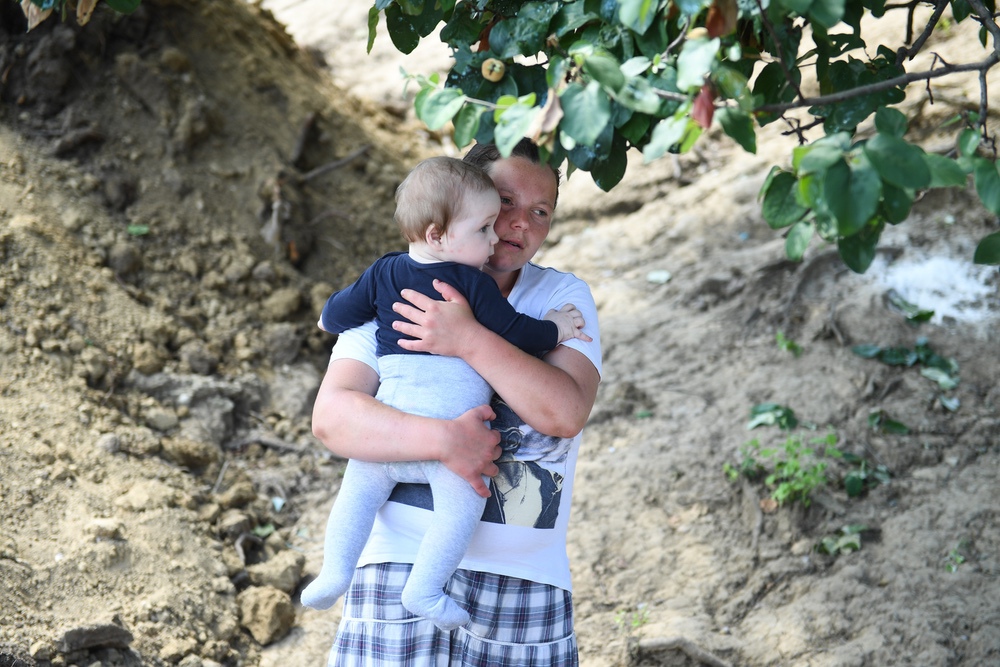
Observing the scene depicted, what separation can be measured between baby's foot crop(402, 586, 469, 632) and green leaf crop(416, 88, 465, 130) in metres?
0.99

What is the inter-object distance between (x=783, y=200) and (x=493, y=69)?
645mm

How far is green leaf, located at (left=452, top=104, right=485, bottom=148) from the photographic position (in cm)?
155

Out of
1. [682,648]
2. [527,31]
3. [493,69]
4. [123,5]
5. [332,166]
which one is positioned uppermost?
[332,166]

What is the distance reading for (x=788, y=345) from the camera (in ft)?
14.4

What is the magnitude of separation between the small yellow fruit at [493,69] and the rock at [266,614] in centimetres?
230

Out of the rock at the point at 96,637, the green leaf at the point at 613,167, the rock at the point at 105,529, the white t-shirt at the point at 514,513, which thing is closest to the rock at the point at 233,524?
the rock at the point at 105,529

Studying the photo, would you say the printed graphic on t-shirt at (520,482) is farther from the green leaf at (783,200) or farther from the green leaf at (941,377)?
the green leaf at (941,377)

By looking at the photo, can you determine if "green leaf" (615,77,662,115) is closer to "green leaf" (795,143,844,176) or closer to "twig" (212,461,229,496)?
"green leaf" (795,143,844,176)

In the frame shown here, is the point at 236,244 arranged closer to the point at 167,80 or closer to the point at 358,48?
the point at 167,80

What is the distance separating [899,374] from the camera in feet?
13.3

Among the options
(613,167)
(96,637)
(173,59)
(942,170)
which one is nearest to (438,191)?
(613,167)

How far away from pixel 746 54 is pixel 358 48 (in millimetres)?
7022

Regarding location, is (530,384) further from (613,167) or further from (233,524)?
(233,524)

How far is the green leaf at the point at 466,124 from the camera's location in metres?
1.55
